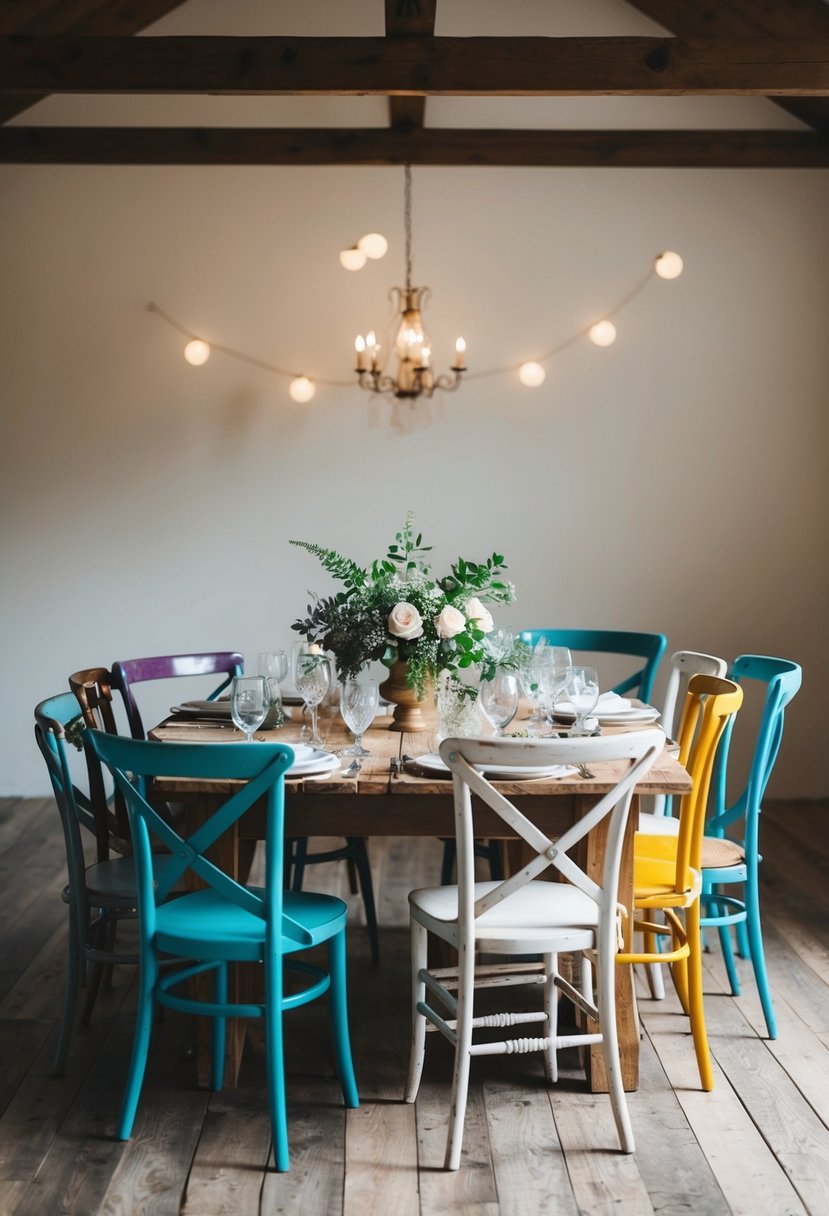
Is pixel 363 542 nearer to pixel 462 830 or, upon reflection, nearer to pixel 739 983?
pixel 739 983

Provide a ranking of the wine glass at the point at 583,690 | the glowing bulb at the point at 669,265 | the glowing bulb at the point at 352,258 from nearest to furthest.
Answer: the wine glass at the point at 583,690
the glowing bulb at the point at 352,258
the glowing bulb at the point at 669,265

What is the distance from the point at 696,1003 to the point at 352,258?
10.7 feet

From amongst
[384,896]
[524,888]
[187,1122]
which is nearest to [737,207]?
[384,896]

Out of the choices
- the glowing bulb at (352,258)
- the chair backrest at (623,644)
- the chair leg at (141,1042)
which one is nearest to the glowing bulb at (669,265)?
the glowing bulb at (352,258)

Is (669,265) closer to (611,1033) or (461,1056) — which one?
(611,1033)

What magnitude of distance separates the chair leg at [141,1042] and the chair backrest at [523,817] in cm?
66

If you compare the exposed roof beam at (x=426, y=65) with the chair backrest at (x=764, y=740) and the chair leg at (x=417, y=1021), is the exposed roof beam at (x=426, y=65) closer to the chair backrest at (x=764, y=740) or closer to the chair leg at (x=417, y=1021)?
the chair backrest at (x=764, y=740)

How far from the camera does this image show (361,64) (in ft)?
12.3

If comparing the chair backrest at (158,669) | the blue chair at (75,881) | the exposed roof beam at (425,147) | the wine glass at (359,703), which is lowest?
the blue chair at (75,881)

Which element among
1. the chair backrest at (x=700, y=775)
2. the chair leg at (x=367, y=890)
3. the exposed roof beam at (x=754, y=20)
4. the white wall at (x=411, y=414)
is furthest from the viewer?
the white wall at (x=411, y=414)

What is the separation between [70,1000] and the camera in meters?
2.71

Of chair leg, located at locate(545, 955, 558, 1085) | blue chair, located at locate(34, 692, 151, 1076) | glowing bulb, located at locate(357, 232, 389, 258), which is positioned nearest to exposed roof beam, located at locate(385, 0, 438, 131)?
glowing bulb, located at locate(357, 232, 389, 258)

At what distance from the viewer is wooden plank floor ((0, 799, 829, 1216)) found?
2209 mm

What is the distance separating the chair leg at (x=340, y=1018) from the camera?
8.22 ft
